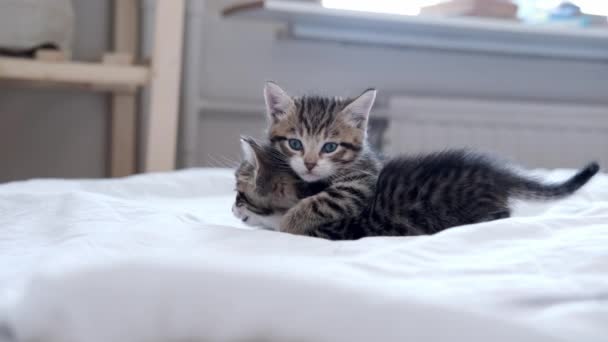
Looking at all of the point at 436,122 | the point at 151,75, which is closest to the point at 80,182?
the point at 151,75

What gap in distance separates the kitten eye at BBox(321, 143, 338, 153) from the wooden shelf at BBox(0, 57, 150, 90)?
74cm

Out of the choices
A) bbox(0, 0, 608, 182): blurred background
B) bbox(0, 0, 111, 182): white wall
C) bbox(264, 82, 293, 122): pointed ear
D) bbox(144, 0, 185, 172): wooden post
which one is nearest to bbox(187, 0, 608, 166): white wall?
bbox(0, 0, 608, 182): blurred background

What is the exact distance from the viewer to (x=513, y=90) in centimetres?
238

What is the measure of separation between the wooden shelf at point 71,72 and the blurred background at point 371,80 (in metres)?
0.39

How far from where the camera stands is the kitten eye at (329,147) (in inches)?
39.0

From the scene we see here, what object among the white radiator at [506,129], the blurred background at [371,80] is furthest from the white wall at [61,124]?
the white radiator at [506,129]

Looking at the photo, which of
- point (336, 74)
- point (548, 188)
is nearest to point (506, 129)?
point (336, 74)

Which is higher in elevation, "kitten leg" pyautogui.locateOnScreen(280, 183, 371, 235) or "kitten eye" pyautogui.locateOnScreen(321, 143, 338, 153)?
"kitten eye" pyautogui.locateOnScreen(321, 143, 338, 153)

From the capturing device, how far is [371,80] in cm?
223

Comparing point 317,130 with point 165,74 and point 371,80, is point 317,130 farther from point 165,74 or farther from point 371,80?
point 371,80

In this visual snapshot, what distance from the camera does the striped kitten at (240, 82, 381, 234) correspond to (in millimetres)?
886

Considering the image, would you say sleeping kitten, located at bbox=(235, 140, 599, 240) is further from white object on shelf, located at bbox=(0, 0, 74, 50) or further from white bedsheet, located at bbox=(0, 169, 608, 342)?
white object on shelf, located at bbox=(0, 0, 74, 50)

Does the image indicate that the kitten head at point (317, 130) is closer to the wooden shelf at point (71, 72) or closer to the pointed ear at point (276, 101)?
the pointed ear at point (276, 101)

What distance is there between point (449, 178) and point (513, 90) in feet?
5.19
